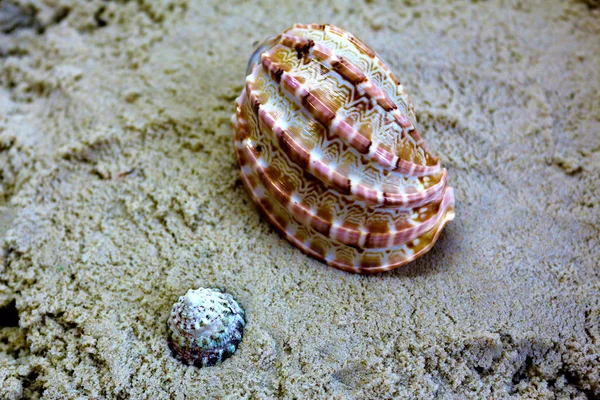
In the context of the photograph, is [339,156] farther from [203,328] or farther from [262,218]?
[203,328]

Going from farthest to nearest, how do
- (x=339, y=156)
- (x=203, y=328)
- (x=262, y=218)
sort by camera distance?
1. (x=262, y=218)
2. (x=339, y=156)
3. (x=203, y=328)

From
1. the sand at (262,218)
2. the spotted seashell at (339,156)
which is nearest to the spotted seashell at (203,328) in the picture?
the sand at (262,218)

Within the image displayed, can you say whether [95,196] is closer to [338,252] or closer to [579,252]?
[338,252]

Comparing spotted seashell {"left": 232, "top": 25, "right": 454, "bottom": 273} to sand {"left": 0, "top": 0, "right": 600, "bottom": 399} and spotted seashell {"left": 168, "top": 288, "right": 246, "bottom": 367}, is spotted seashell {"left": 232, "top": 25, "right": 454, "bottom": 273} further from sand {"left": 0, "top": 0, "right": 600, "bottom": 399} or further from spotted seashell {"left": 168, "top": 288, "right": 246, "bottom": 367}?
spotted seashell {"left": 168, "top": 288, "right": 246, "bottom": 367}

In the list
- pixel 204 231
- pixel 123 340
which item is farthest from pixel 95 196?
pixel 123 340

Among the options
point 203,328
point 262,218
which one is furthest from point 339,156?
point 203,328

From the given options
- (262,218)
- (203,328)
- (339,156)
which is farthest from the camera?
(262,218)

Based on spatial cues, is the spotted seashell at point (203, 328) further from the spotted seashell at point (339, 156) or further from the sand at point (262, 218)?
the spotted seashell at point (339, 156)
